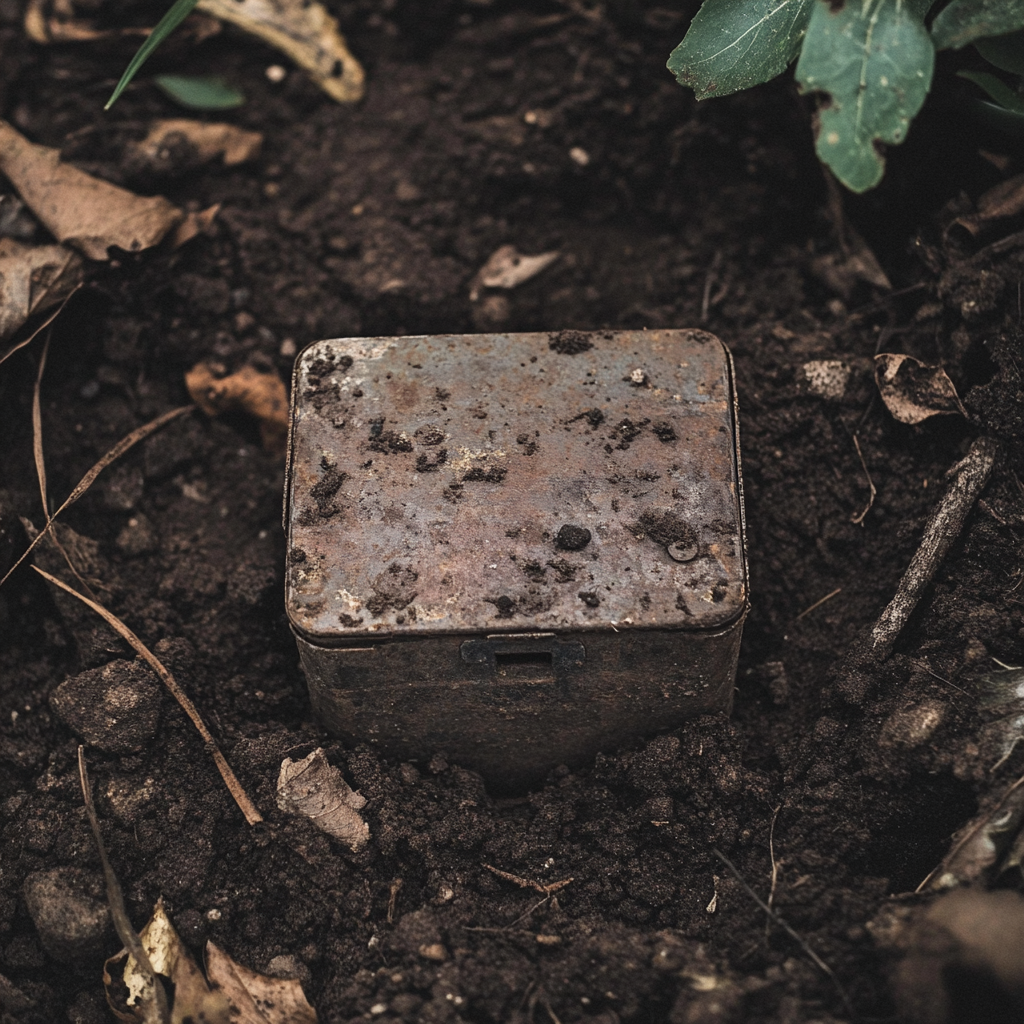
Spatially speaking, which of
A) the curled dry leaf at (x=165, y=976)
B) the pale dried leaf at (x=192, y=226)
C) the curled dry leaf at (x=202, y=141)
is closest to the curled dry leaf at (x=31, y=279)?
the pale dried leaf at (x=192, y=226)

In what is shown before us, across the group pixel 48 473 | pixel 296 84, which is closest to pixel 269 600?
pixel 48 473

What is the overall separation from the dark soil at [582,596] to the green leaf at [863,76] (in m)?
0.52

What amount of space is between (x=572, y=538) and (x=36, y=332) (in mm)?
1315

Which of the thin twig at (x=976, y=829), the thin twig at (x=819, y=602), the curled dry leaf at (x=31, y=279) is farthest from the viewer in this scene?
the curled dry leaf at (x=31, y=279)

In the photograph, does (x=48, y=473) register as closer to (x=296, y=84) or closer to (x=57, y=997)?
(x=57, y=997)

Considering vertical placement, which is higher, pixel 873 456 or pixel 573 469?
pixel 573 469

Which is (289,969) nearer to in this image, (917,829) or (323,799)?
(323,799)

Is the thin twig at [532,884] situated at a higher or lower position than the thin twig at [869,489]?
lower

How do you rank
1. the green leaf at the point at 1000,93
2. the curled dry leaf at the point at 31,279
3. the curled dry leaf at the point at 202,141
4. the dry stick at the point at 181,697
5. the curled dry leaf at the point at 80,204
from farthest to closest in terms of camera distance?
the curled dry leaf at the point at 202,141
the curled dry leaf at the point at 80,204
the curled dry leaf at the point at 31,279
the green leaf at the point at 1000,93
the dry stick at the point at 181,697

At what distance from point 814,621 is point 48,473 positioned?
1654mm

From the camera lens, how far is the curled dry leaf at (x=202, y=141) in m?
2.46

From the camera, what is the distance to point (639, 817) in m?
1.70

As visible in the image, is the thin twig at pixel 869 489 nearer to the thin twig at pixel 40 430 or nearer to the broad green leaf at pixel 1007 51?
the broad green leaf at pixel 1007 51

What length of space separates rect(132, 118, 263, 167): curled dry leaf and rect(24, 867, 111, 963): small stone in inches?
65.9
